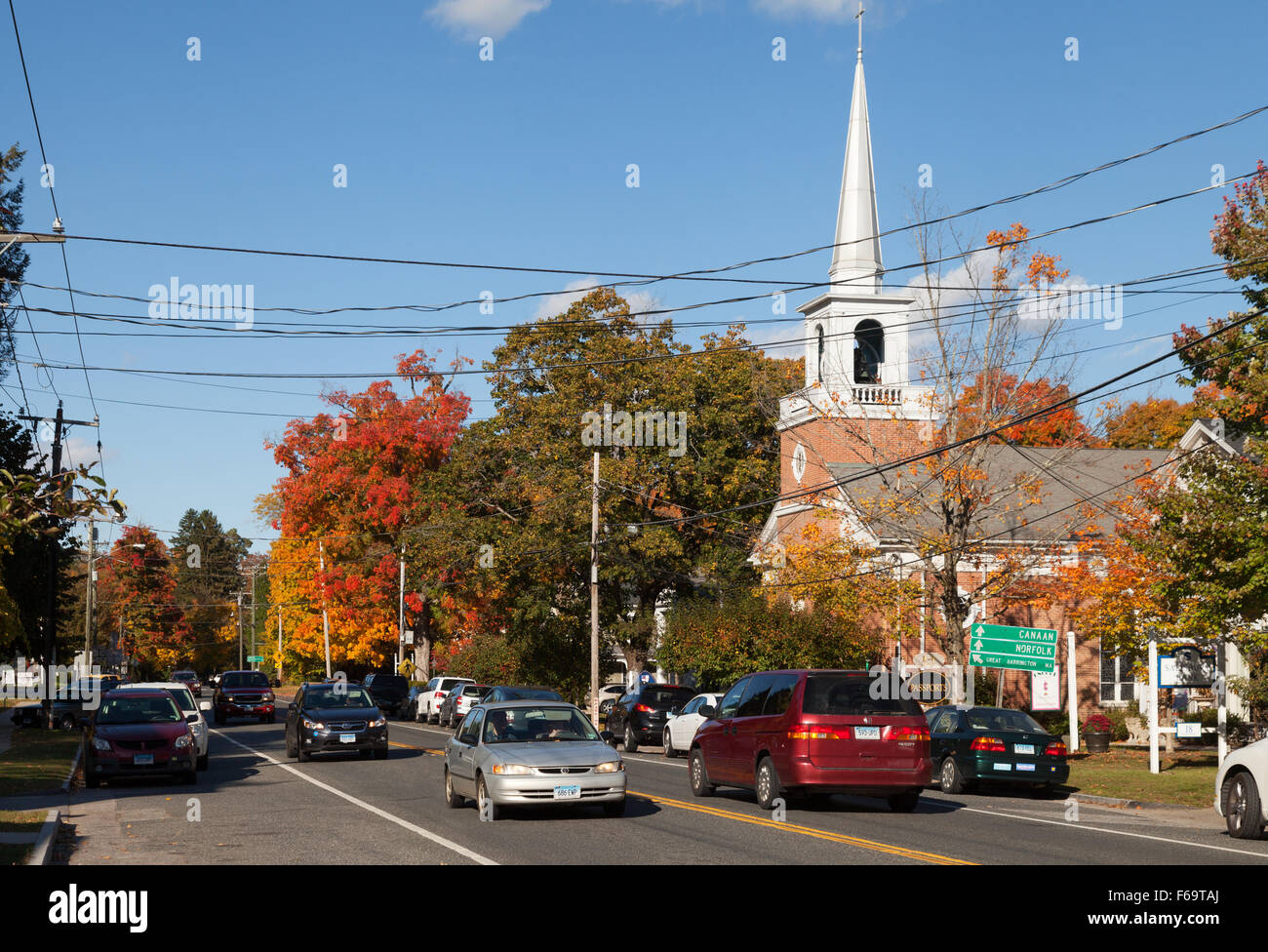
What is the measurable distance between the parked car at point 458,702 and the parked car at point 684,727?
880cm

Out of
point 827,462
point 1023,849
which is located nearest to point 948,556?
point 827,462

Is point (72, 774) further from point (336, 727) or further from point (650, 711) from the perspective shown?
point (650, 711)

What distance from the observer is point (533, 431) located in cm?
5141

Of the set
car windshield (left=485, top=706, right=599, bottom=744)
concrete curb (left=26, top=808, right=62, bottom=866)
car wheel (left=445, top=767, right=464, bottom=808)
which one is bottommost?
car wheel (left=445, top=767, right=464, bottom=808)

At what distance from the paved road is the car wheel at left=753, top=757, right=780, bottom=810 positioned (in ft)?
1.02

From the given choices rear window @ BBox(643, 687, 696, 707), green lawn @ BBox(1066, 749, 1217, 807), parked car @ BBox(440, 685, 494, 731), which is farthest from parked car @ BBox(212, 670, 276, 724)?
green lawn @ BBox(1066, 749, 1217, 807)

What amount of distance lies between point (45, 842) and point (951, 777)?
15.2 m

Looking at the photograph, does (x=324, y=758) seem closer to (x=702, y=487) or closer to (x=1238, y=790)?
(x=1238, y=790)

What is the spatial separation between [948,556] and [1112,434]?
129 feet

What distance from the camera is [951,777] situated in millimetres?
23578

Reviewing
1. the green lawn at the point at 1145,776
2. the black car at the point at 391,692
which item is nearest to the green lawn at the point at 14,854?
the green lawn at the point at 1145,776

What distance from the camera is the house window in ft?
141

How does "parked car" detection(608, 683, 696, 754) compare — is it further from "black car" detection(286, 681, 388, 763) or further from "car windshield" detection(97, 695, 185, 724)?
"car windshield" detection(97, 695, 185, 724)

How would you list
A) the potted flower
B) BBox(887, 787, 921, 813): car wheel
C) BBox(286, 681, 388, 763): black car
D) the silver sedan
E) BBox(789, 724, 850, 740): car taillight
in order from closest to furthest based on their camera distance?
the silver sedan
BBox(789, 724, 850, 740): car taillight
BBox(887, 787, 921, 813): car wheel
BBox(286, 681, 388, 763): black car
the potted flower
